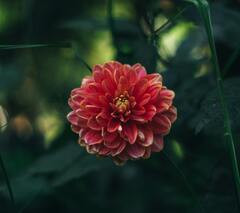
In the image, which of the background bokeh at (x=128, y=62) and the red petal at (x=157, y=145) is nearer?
the red petal at (x=157, y=145)

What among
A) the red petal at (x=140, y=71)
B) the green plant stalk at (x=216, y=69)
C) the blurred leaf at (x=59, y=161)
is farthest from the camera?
the blurred leaf at (x=59, y=161)

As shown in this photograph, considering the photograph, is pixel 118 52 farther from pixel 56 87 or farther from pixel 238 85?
pixel 56 87

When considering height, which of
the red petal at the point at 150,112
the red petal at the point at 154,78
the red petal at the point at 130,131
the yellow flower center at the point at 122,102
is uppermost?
the red petal at the point at 154,78

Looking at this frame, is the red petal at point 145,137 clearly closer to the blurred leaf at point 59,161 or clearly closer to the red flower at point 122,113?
the red flower at point 122,113

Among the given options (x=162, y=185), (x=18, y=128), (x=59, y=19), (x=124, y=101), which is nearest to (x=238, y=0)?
(x=124, y=101)

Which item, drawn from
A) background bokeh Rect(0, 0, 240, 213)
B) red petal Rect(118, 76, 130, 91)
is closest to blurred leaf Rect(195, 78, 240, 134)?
background bokeh Rect(0, 0, 240, 213)

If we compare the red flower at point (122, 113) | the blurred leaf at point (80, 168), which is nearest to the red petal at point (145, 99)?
the red flower at point (122, 113)

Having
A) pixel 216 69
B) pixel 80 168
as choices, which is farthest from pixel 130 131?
pixel 80 168

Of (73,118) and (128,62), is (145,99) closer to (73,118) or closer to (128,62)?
(73,118)
